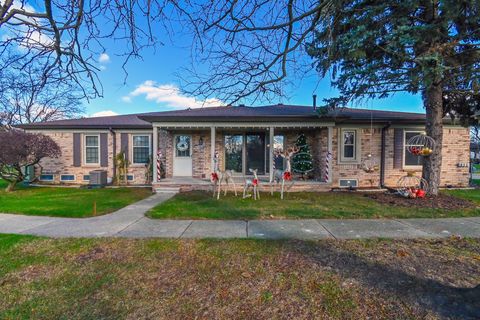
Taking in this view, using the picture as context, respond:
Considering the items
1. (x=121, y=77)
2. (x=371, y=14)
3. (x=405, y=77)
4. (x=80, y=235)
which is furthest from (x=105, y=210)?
(x=405, y=77)

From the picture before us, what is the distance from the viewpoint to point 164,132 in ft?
36.9

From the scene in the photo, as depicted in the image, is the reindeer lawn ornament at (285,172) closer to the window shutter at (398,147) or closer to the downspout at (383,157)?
the downspout at (383,157)

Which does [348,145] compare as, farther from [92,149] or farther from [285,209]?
[92,149]

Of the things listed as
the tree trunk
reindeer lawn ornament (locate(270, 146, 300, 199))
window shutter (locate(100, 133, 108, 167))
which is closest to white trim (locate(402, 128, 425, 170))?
the tree trunk

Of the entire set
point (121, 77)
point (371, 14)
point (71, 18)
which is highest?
point (371, 14)

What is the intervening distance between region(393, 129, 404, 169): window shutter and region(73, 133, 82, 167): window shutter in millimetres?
14240

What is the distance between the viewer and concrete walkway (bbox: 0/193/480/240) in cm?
425

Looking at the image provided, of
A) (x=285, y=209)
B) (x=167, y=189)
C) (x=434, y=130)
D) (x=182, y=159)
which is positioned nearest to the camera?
(x=285, y=209)

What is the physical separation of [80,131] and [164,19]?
10.5m

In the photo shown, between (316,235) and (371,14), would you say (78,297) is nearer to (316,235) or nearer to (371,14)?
(316,235)

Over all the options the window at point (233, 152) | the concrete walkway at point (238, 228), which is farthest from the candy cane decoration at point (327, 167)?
the concrete walkway at point (238, 228)

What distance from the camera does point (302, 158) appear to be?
10.7 m

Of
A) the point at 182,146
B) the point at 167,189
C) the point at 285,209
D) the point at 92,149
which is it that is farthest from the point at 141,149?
the point at 285,209

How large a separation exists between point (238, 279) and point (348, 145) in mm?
9344
